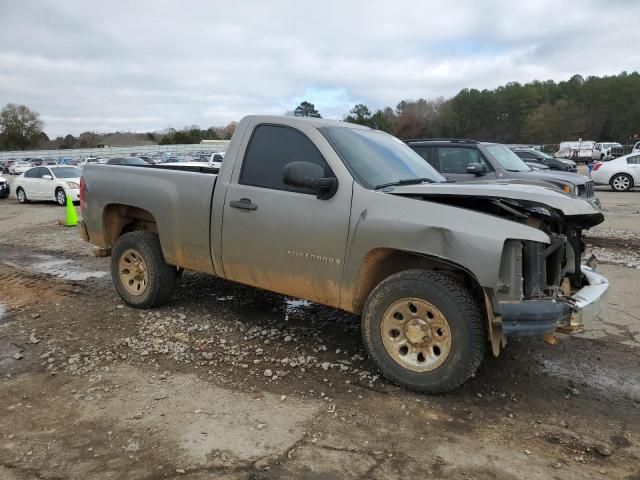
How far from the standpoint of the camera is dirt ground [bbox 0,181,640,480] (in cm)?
302

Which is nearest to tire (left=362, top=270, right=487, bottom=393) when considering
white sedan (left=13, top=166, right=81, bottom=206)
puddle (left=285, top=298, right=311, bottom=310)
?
puddle (left=285, top=298, right=311, bottom=310)

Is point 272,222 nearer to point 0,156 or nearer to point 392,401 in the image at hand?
point 392,401

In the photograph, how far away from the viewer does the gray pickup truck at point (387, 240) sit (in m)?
3.55

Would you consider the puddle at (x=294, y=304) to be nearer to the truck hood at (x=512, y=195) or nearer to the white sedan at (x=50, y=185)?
the truck hood at (x=512, y=195)

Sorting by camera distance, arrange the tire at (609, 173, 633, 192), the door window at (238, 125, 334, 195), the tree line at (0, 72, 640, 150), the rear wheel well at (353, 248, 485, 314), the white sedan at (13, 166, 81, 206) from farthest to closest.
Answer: the tree line at (0, 72, 640, 150), the tire at (609, 173, 633, 192), the white sedan at (13, 166, 81, 206), the door window at (238, 125, 334, 195), the rear wheel well at (353, 248, 485, 314)

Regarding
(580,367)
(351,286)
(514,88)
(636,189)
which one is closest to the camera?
(351,286)

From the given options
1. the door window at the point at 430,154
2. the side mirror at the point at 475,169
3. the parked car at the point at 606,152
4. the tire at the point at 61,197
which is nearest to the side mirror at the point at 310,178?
the side mirror at the point at 475,169

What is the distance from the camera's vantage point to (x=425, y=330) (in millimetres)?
3764

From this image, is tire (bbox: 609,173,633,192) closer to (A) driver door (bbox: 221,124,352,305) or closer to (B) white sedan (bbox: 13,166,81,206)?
(A) driver door (bbox: 221,124,352,305)

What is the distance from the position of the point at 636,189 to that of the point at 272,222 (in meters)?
21.4

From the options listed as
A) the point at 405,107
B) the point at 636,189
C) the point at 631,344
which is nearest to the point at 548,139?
the point at 405,107

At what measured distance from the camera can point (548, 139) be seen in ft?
299

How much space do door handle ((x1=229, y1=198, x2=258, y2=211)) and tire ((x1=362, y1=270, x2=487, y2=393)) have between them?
1313 millimetres

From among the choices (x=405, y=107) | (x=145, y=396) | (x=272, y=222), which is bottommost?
(x=145, y=396)
